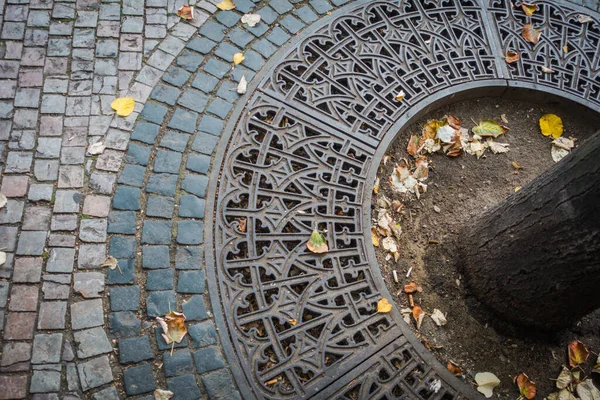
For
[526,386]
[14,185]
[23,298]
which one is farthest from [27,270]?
[526,386]

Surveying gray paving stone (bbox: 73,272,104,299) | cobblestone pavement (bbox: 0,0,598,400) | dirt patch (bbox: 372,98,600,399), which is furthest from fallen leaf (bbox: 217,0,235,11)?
gray paving stone (bbox: 73,272,104,299)

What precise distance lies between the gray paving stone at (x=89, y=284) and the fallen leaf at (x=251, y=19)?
6.65 feet

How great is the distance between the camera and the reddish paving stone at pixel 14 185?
305 cm

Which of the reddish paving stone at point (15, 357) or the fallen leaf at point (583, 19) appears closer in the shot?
the reddish paving stone at point (15, 357)

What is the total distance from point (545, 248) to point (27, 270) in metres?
2.65

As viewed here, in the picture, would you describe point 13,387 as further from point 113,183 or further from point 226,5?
point 226,5

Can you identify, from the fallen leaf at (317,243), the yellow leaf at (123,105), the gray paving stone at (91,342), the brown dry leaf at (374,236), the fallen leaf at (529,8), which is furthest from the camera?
the fallen leaf at (529,8)

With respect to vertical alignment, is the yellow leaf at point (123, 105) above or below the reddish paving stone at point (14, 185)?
above

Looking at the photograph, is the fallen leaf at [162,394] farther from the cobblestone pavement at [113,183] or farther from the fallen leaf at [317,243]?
the fallen leaf at [317,243]

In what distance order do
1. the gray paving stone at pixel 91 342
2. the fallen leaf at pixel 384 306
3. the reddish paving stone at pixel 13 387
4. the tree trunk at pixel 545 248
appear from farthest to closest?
the fallen leaf at pixel 384 306 → the gray paving stone at pixel 91 342 → the reddish paving stone at pixel 13 387 → the tree trunk at pixel 545 248

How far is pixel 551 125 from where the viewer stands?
3732mm

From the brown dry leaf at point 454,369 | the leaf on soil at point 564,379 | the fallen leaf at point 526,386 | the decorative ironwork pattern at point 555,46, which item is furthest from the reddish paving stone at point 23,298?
the decorative ironwork pattern at point 555,46

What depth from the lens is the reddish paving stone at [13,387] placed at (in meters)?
2.56

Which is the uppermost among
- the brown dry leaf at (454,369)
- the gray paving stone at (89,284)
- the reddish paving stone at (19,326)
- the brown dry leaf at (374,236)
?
the brown dry leaf at (374,236)
